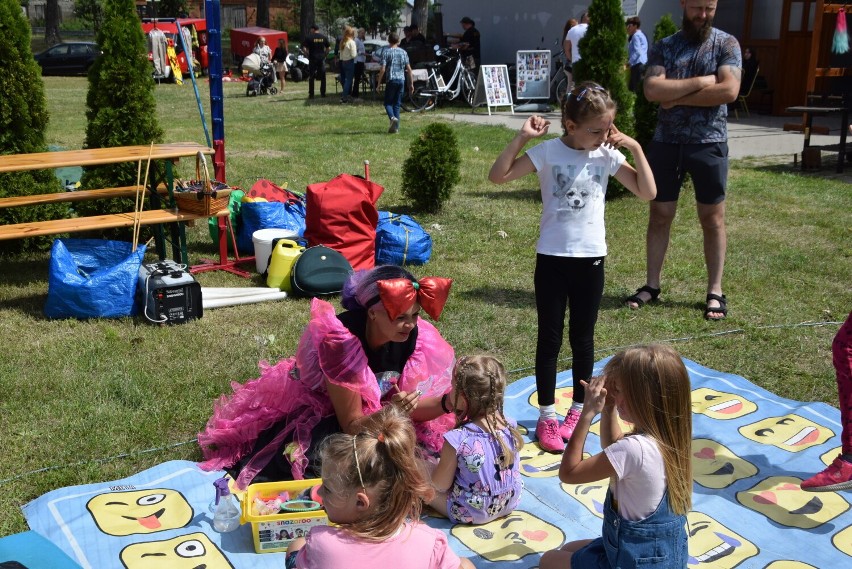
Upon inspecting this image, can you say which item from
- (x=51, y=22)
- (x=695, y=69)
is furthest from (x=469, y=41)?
(x=51, y=22)

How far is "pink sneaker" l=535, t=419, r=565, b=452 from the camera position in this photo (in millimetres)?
4000

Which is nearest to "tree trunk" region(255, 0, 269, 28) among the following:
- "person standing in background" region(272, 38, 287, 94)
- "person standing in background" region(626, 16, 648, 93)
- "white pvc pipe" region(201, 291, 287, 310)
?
"person standing in background" region(272, 38, 287, 94)

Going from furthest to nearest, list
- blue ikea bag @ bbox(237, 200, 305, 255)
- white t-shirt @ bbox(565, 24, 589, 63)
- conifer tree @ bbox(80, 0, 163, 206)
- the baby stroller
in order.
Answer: the baby stroller
white t-shirt @ bbox(565, 24, 589, 63)
conifer tree @ bbox(80, 0, 163, 206)
blue ikea bag @ bbox(237, 200, 305, 255)

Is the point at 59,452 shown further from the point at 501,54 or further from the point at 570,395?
the point at 501,54

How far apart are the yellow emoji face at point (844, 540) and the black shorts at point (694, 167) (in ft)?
8.53

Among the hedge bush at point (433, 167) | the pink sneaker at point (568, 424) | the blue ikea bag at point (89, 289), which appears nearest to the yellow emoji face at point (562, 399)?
the pink sneaker at point (568, 424)

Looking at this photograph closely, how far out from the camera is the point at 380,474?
222 cm

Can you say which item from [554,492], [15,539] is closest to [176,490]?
[15,539]

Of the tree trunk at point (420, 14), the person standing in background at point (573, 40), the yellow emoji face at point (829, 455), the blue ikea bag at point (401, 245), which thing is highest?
the tree trunk at point (420, 14)

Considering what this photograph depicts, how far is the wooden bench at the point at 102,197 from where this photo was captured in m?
6.07

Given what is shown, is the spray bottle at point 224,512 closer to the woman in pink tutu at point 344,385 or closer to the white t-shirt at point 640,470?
the woman in pink tutu at point 344,385

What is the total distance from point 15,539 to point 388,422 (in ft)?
5.52

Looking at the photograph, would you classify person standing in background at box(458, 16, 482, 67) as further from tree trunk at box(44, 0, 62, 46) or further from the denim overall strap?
tree trunk at box(44, 0, 62, 46)

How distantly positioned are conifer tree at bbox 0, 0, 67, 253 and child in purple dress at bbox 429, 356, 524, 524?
5019mm
